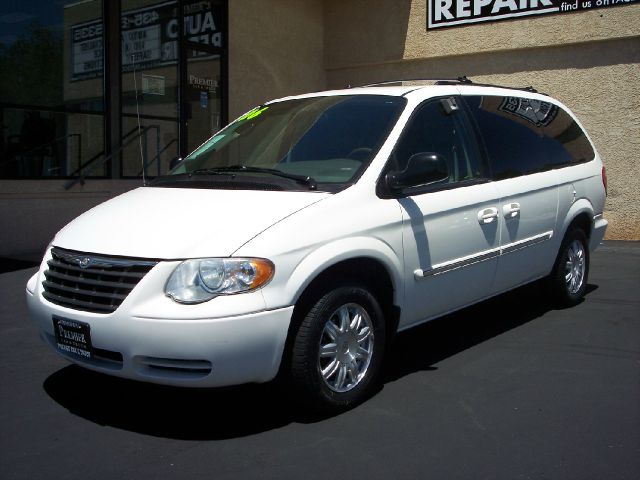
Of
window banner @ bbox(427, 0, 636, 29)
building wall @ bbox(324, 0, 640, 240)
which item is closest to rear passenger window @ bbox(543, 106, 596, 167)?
building wall @ bbox(324, 0, 640, 240)

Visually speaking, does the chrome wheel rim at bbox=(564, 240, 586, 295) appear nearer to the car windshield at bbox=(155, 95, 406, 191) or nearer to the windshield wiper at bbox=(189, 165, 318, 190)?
the car windshield at bbox=(155, 95, 406, 191)

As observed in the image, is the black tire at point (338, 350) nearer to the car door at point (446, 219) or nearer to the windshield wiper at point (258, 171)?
the car door at point (446, 219)

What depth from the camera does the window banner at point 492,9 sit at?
11456 mm

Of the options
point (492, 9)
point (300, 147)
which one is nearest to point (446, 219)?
point (300, 147)

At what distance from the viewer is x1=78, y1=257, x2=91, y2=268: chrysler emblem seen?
392 cm

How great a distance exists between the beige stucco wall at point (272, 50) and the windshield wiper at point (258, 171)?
Result: 7706 millimetres

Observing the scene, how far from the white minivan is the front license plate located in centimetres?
1

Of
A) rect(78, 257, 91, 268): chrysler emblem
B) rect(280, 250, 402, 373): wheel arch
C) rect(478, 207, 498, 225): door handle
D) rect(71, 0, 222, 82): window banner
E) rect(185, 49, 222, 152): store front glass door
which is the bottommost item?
rect(280, 250, 402, 373): wheel arch

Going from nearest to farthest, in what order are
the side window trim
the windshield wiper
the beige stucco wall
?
the windshield wiper → the side window trim → the beige stucco wall

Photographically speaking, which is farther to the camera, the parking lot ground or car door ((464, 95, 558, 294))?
car door ((464, 95, 558, 294))

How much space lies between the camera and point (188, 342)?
141 inches

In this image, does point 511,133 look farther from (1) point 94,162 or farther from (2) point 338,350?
(1) point 94,162

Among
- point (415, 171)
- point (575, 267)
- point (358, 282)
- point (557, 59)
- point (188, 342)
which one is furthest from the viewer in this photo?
point (557, 59)

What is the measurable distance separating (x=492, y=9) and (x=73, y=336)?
33.3 feet
